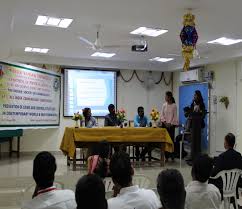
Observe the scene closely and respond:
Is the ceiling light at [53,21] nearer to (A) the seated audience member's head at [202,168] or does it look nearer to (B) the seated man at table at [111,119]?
(B) the seated man at table at [111,119]

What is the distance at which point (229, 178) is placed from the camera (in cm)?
421

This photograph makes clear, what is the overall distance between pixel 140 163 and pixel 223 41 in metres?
3.24

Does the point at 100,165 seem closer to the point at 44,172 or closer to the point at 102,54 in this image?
the point at 44,172

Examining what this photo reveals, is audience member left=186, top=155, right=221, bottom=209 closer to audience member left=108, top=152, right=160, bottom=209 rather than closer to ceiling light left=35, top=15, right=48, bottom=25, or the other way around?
audience member left=108, top=152, right=160, bottom=209

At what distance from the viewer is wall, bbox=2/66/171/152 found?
10.3m

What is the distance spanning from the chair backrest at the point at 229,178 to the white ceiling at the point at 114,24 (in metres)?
2.47

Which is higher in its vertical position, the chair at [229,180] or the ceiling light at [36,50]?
the ceiling light at [36,50]

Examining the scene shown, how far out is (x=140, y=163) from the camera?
790 cm

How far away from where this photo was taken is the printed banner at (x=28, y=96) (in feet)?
25.3

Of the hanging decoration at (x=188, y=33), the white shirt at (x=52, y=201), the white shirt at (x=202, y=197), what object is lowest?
the white shirt at (x=202, y=197)

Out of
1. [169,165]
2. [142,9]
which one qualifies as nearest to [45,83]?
[169,165]

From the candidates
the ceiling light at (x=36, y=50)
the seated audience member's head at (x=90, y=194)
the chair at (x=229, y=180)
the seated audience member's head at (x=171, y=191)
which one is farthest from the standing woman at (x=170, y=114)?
the seated audience member's head at (x=90, y=194)

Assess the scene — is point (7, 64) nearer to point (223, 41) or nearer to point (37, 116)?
point (37, 116)

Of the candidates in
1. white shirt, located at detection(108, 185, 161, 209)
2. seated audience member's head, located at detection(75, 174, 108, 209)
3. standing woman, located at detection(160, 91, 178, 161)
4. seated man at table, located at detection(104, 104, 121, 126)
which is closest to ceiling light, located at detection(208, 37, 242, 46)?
standing woman, located at detection(160, 91, 178, 161)
